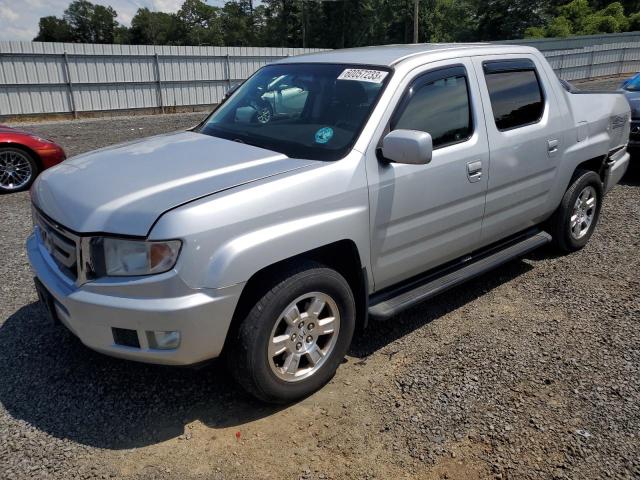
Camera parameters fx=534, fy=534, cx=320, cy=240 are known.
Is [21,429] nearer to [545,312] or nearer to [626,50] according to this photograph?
[545,312]

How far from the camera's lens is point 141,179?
286cm

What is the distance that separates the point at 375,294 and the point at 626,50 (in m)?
31.2

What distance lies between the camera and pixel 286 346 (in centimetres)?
294

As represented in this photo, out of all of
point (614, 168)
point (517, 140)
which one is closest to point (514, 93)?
point (517, 140)

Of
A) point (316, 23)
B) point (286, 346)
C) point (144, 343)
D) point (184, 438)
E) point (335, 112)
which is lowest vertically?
point (184, 438)

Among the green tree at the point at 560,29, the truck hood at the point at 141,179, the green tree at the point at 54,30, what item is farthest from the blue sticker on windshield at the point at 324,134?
the green tree at the point at 54,30

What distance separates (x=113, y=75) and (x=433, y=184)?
17.2 m

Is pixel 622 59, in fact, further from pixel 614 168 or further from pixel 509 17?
pixel 614 168

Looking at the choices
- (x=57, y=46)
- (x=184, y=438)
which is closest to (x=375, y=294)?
(x=184, y=438)

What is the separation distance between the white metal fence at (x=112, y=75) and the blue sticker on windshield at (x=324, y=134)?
53.5 ft

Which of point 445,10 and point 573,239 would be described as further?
point 445,10

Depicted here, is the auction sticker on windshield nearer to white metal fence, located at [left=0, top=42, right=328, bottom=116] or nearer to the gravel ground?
the gravel ground

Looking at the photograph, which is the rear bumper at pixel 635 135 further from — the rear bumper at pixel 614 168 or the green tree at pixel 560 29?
the green tree at pixel 560 29

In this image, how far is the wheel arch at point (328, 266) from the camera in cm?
276
